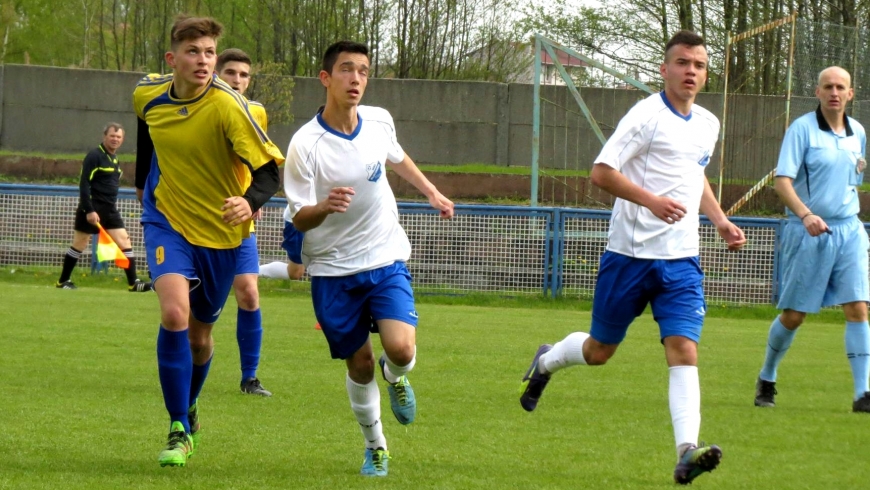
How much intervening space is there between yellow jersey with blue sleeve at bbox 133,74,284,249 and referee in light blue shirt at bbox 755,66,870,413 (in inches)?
154

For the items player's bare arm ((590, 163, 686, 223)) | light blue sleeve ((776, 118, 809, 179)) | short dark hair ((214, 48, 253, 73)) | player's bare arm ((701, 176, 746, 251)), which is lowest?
player's bare arm ((701, 176, 746, 251))

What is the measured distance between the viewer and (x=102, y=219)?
15.7 meters

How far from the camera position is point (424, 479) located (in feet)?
17.7

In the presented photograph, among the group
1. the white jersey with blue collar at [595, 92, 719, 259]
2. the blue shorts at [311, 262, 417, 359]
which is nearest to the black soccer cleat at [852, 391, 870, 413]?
the white jersey with blue collar at [595, 92, 719, 259]

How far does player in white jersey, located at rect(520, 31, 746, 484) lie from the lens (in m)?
5.63

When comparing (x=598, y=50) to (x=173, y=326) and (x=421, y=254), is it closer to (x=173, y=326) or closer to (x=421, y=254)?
(x=421, y=254)

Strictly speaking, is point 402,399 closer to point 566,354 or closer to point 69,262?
point 566,354

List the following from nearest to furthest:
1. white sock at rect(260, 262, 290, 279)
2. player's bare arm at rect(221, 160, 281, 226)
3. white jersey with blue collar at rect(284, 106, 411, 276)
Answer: player's bare arm at rect(221, 160, 281, 226) < white jersey with blue collar at rect(284, 106, 411, 276) < white sock at rect(260, 262, 290, 279)

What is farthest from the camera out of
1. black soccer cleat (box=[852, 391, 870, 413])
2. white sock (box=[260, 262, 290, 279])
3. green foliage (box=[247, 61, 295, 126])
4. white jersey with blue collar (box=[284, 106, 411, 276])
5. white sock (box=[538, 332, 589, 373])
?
green foliage (box=[247, 61, 295, 126])

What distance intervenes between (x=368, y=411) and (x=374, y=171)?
1163mm

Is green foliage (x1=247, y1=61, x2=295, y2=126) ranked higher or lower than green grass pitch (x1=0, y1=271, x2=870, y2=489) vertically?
higher

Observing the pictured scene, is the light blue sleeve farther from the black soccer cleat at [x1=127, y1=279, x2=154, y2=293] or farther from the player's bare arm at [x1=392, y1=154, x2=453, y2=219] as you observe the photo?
the black soccer cleat at [x1=127, y1=279, x2=154, y2=293]

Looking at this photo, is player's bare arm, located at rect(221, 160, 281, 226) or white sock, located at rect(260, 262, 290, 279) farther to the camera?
white sock, located at rect(260, 262, 290, 279)

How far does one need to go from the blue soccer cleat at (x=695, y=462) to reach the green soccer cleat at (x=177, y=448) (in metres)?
2.30
